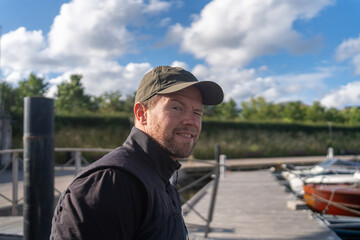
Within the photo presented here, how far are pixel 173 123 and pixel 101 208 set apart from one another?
0.54 metres

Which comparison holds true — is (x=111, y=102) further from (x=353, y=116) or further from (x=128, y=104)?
(x=353, y=116)

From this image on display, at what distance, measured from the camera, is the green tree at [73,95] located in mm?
29208

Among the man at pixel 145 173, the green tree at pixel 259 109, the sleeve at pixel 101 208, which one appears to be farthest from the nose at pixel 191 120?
the green tree at pixel 259 109

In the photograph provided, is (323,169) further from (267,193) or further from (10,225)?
(10,225)

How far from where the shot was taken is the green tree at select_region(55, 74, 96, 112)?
2921cm

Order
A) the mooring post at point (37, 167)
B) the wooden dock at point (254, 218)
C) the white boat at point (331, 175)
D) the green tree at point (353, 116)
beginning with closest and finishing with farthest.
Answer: the mooring post at point (37, 167), the wooden dock at point (254, 218), the white boat at point (331, 175), the green tree at point (353, 116)

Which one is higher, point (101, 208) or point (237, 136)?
point (101, 208)

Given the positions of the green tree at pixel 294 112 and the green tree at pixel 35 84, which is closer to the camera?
the green tree at pixel 35 84

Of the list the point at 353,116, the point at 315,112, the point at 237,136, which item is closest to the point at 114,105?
the point at 237,136

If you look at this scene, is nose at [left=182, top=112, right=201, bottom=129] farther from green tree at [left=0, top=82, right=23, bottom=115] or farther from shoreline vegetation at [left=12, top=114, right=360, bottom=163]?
green tree at [left=0, top=82, right=23, bottom=115]

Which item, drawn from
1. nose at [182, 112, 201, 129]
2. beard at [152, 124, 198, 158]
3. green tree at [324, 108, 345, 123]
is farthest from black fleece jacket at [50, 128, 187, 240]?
green tree at [324, 108, 345, 123]

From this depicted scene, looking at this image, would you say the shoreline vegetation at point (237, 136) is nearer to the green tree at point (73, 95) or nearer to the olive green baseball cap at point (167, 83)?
the green tree at point (73, 95)

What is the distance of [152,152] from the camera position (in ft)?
4.25

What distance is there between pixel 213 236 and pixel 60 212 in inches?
173
